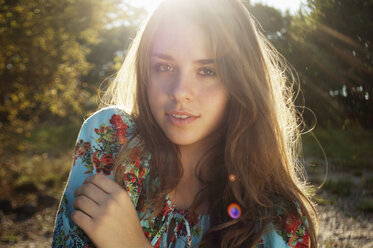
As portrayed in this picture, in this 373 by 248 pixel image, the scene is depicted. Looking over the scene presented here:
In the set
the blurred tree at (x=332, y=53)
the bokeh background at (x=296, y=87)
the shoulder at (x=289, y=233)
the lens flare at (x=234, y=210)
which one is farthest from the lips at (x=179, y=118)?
the blurred tree at (x=332, y=53)

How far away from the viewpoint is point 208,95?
73.8 inches

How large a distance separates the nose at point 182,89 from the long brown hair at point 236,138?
0.19m

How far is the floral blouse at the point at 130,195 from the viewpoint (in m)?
1.63

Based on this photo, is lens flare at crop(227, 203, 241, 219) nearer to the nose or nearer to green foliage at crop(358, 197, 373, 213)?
the nose

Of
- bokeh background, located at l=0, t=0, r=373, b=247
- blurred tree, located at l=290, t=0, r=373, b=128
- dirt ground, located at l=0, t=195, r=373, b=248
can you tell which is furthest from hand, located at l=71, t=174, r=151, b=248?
dirt ground, located at l=0, t=195, r=373, b=248

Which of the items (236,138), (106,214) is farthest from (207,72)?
(106,214)

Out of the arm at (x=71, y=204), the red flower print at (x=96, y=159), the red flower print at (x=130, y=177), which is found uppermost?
the red flower print at (x=96, y=159)

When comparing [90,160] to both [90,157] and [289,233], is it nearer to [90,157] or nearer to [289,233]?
[90,157]

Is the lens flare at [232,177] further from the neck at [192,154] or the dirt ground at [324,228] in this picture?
the dirt ground at [324,228]

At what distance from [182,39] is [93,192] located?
0.84 meters

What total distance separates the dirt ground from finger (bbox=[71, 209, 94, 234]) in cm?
224

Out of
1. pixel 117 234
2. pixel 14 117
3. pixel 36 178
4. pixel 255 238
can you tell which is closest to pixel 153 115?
pixel 117 234

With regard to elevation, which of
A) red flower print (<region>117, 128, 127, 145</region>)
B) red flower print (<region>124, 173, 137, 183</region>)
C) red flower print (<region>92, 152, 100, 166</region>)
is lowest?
red flower print (<region>124, 173, 137, 183</region>)

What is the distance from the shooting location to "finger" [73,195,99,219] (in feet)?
4.78
